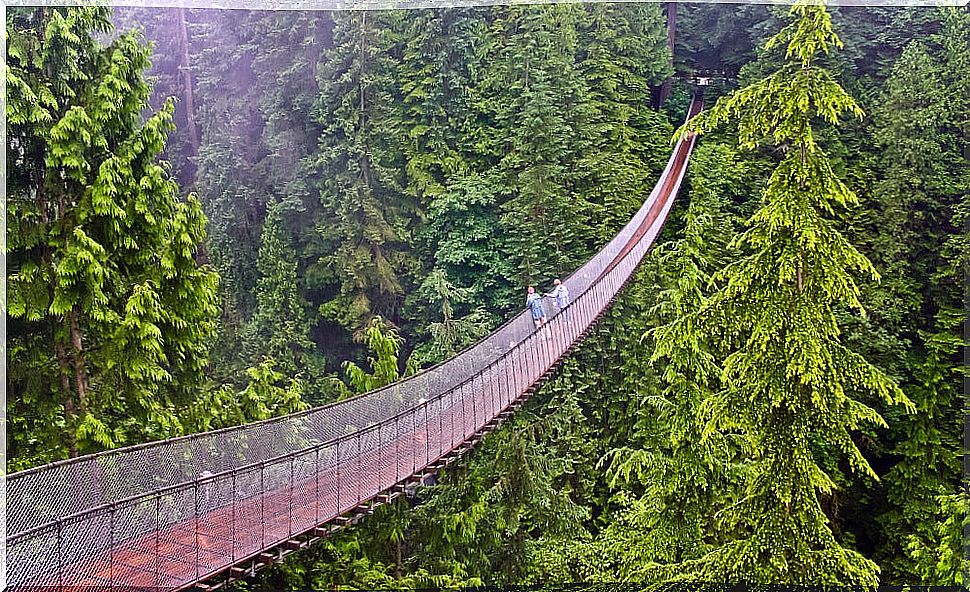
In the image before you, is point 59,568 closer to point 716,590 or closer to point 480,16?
point 716,590

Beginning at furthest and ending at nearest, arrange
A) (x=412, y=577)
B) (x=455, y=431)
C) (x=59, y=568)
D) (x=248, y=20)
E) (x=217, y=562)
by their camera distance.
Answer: (x=248, y=20) < (x=412, y=577) < (x=455, y=431) < (x=217, y=562) < (x=59, y=568)

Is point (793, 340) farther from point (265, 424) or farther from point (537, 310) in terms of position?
point (537, 310)

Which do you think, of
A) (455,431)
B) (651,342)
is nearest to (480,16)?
(651,342)

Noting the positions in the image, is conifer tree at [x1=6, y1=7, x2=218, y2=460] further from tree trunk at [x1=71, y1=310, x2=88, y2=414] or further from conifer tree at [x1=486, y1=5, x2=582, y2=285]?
conifer tree at [x1=486, y1=5, x2=582, y2=285]

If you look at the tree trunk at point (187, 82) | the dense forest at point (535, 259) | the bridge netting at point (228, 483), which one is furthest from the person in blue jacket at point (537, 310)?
the tree trunk at point (187, 82)

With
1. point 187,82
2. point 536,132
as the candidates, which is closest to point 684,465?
point 536,132
